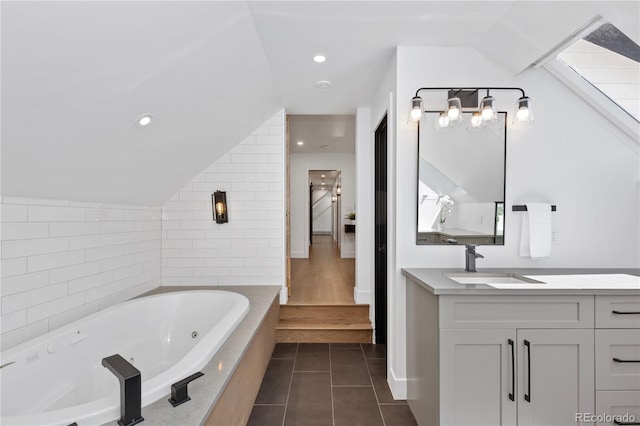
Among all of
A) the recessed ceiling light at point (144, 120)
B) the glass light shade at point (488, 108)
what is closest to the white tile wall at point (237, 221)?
the recessed ceiling light at point (144, 120)

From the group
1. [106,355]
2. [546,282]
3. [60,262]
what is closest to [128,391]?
[106,355]

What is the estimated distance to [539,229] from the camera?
2176 mm

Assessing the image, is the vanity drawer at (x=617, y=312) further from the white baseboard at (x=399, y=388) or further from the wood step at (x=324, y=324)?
the wood step at (x=324, y=324)

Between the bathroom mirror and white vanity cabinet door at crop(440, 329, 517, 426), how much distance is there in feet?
2.50

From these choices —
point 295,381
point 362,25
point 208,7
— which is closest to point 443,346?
point 295,381

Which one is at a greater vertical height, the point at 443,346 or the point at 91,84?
the point at 91,84

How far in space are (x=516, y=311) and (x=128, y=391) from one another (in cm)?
181

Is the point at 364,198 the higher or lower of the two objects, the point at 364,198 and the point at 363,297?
the higher

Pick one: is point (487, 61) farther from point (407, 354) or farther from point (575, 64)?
point (407, 354)

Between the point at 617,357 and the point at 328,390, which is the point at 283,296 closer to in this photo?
the point at 328,390

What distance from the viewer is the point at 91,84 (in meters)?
1.48

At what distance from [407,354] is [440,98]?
73.5 inches

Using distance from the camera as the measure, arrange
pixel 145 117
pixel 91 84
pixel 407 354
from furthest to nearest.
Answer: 1. pixel 407 354
2. pixel 145 117
3. pixel 91 84

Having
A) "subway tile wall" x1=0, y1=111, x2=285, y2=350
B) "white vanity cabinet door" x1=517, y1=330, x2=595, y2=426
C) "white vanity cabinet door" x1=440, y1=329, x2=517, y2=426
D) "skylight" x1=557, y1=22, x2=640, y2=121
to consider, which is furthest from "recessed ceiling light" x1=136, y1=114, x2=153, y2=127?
"skylight" x1=557, y1=22, x2=640, y2=121
